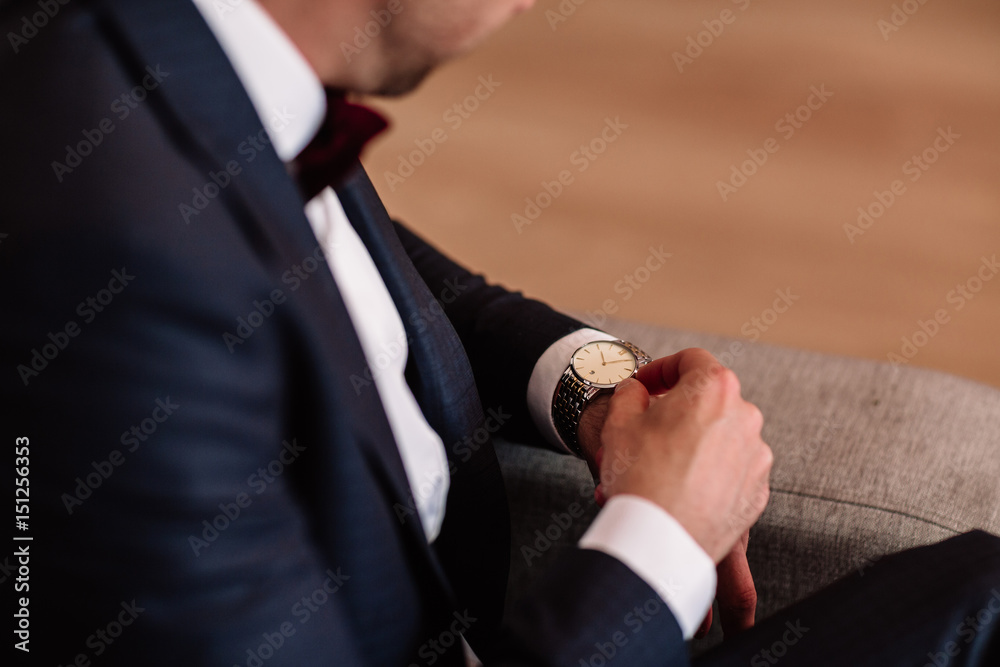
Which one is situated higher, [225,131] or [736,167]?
[225,131]

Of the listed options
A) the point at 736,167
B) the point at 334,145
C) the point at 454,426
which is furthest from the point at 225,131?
the point at 736,167

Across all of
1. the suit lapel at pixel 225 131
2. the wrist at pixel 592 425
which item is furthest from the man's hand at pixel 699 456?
the suit lapel at pixel 225 131

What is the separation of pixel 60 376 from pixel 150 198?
0.38 ft

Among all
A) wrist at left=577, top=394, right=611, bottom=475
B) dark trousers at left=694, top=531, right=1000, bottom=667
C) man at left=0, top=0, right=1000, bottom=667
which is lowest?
dark trousers at left=694, top=531, right=1000, bottom=667

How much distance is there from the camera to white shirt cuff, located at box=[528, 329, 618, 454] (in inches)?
40.5

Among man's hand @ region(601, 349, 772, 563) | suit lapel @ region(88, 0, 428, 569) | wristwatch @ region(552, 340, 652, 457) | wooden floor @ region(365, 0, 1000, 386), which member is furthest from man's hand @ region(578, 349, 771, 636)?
wooden floor @ region(365, 0, 1000, 386)

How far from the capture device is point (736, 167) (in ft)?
8.72

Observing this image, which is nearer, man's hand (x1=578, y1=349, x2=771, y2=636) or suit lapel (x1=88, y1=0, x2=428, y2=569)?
suit lapel (x1=88, y1=0, x2=428, y2=569)

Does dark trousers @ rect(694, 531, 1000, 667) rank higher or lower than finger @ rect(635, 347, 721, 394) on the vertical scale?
lower

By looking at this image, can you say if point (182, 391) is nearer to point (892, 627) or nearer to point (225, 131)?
point (225, 131)

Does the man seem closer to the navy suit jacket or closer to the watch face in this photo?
the navy suit jacket

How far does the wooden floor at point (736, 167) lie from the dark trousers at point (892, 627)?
1.49 meters

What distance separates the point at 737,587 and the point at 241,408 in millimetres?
559

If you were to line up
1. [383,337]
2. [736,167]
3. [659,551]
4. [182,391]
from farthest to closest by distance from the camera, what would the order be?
[736,167], [383,337], [659,551], [182,391]
